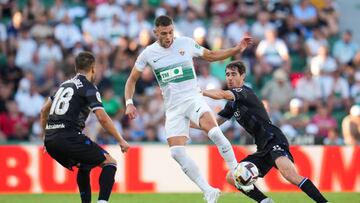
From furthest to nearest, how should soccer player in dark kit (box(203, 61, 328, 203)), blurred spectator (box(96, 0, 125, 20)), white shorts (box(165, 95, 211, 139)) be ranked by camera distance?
blurred spectator (box(96, 0, 125, 20)) → white shorts (box(165, 95, 211, 139)) → soccer player in dark kit (box(203, 61, 328, 203))

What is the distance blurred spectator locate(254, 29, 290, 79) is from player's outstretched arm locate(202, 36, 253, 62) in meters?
9.69

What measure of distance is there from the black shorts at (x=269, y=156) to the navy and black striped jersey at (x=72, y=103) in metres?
2.35

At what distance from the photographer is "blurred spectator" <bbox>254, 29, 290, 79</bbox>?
901 inches

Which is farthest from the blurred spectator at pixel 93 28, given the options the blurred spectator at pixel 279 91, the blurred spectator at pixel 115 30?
the blurred spectator at pixel 279 91

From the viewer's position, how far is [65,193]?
17.9 m

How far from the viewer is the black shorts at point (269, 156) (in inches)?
501

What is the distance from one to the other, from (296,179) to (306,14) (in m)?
12.7

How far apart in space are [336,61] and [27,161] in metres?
8.88

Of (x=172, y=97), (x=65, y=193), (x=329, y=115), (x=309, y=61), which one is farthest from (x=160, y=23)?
(x=309, y=61)

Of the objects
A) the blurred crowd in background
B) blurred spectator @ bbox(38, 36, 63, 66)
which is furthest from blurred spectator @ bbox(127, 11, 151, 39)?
blurred spectator @ bbox(38, 36, 63, 66)

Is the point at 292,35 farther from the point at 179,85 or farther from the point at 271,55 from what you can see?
the point at 179,85

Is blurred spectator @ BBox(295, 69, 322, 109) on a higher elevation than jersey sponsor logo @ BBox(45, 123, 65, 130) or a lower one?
lower

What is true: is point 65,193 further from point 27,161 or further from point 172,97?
point 172,97

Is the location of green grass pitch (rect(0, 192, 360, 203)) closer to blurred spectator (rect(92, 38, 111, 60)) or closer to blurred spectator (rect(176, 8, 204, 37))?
blurred spectator (rect(92, 38, 111, 60))
